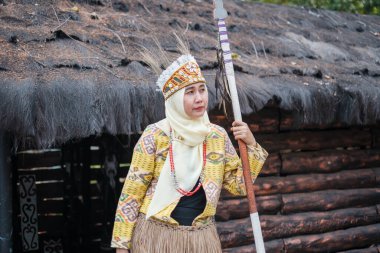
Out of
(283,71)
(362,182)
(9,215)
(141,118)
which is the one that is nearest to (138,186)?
(141,118)

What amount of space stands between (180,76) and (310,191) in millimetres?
3135

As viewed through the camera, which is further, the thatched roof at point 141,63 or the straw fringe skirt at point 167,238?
the thatched roof at point 141,63

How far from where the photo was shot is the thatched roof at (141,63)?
13.8 ft

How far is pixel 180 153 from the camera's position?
3.56 m

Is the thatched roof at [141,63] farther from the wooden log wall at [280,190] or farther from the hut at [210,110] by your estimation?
the wooden log wall at [280,190]

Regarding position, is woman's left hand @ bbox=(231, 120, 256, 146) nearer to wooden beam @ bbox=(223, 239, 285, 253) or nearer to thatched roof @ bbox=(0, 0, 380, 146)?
thatched roof @ bbox=(0, 0, 380, 146)

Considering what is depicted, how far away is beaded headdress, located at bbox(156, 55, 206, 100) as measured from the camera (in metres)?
3.48

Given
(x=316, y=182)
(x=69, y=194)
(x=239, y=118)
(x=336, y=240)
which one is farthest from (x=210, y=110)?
(x=69, y=194)

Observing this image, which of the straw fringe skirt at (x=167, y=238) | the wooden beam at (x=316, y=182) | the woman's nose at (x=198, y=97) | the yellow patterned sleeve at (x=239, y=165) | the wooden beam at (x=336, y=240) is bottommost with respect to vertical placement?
the wooden beam at (x=336, y=240)

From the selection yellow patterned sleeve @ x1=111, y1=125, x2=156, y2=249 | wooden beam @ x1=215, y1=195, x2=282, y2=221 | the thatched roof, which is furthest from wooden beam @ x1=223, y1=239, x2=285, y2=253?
yellow patterned sleeve @ x1=111, y1=125, x2=156, y2=249

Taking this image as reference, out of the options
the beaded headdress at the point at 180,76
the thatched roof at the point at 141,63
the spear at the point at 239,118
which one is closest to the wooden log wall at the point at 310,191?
the thatched roof at the point at 141,63

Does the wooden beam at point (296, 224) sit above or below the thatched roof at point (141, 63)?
below

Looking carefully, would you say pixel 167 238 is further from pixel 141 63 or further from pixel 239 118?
pixel 141 63

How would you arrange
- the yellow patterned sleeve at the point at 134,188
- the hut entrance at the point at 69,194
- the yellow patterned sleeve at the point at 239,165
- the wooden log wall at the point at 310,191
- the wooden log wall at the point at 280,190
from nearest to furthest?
the yellow patterned sleeve at the point at 134,188, the yellow patterned sleeve at the point at 239,165, the wooden log wall at the point at 310,191, the wooden log wall at the point at 280,190, the hut entrance at the point at 69,194
